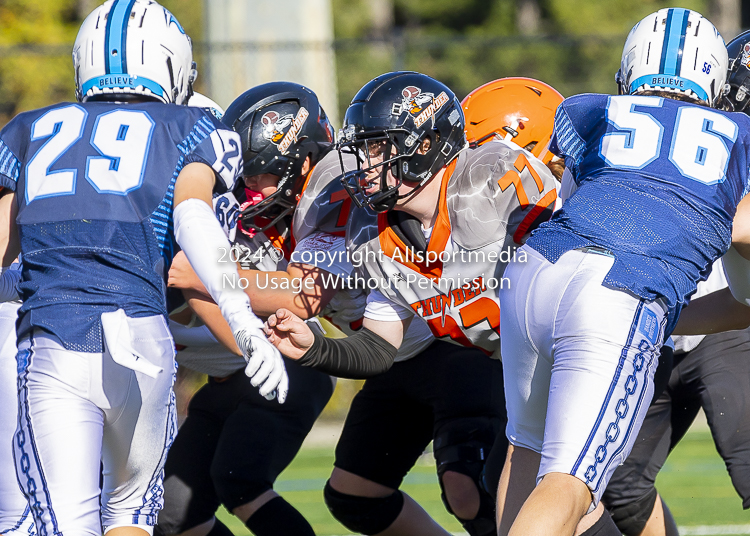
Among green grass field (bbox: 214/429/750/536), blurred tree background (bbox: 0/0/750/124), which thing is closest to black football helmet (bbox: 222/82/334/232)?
green grass field (bbox: 214/429/750/536)

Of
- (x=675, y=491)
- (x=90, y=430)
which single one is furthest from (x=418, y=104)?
(x=675, y=491)

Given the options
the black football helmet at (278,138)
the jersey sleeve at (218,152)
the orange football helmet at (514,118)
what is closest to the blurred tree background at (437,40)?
the orange football helmet at (514,118)

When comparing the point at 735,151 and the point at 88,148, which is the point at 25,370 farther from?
the point at 735,151

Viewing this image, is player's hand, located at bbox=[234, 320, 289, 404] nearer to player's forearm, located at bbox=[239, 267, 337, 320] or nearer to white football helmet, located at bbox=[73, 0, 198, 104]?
white football helmet, located at bbox=[73, 0, 198, 104]

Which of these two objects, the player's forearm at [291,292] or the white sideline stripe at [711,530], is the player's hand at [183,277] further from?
the white sideline stripe at [711,530]

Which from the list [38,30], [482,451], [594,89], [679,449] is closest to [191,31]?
[38,30]

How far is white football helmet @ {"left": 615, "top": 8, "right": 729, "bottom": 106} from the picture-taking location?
312cm

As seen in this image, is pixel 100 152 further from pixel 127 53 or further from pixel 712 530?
pixel 712 530

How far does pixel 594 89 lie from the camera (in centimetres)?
1213

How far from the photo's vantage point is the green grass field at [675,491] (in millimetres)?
5316

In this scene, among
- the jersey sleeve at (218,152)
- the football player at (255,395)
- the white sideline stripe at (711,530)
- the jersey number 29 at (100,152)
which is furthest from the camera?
the white sideline stripe at (711,530)

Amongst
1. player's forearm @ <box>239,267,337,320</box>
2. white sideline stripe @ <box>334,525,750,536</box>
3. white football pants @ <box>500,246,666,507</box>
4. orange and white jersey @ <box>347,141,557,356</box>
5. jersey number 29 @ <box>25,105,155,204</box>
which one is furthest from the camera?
white sideline stripe @ <box>334,525,750,536</box>

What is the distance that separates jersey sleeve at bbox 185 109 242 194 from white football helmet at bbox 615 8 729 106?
1.32 meters

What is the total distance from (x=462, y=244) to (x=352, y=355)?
52 cm
